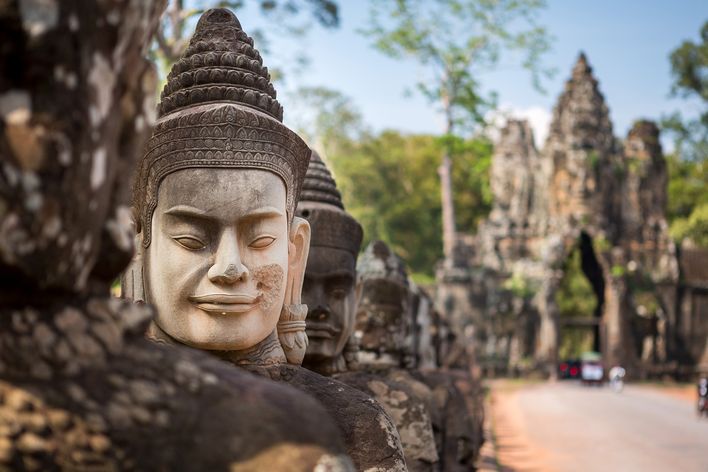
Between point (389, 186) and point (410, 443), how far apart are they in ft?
148

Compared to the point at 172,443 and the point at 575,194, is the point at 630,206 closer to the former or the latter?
the point at 575,194

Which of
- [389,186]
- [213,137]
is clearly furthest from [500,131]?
[213,137]

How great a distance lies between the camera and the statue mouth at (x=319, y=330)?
484 centimetres

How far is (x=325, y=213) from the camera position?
518 centimetres

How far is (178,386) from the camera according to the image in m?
1.69

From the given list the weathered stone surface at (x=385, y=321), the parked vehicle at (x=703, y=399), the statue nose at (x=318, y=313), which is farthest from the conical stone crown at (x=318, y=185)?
the parked vehicle at (x=703, y=399)

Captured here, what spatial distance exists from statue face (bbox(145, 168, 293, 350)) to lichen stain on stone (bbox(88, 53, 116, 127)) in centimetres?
158

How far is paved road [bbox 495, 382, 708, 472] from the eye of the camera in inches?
500

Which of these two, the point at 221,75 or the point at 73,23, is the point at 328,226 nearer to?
the point at 221,75

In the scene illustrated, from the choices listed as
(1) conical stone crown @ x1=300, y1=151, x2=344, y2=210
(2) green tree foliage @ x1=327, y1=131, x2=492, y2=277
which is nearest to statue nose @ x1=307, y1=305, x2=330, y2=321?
(1) conical stone crown @ x1=300, y1=151, x2=344, y2=210

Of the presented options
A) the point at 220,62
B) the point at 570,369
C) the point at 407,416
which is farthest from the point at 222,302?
the point at 570,369

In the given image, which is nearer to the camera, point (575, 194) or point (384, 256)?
point (384, 256)

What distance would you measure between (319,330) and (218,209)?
1.74m

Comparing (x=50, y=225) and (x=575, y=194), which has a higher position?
(x=575, y=194)
